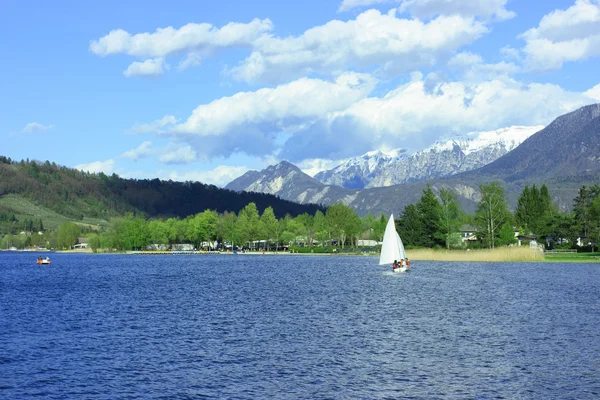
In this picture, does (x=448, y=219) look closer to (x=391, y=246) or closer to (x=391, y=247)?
(x=391, y=246)

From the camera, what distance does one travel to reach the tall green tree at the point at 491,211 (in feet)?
568

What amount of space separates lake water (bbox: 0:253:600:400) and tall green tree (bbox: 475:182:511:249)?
8560 centimetres

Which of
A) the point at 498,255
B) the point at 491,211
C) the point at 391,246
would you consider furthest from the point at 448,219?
the point at 391,246

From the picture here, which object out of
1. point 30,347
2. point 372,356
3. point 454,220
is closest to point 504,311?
point 372,356

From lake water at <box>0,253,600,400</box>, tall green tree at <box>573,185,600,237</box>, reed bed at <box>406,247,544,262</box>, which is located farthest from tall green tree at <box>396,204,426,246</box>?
lake water at <box>0,253,600,400</box>

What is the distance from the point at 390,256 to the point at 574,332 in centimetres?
8169

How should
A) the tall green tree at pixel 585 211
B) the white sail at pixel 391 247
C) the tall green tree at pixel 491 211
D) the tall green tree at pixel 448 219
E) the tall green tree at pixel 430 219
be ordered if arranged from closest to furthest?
the white sail at pixel 391 247
the tall green tree at pixel 491 211
the tall green tree at pixel 448 219
the tall green tree at pixel 585 211
the tall green tree at pixel 430 219

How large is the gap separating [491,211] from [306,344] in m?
134

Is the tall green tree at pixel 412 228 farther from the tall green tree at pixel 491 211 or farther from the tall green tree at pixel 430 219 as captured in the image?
the tall green tree at pixel 491 211

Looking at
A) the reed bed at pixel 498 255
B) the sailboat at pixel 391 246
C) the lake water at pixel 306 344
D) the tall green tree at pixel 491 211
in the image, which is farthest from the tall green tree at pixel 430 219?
the lake water at pixel 306 344

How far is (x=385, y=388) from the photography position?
3444cm

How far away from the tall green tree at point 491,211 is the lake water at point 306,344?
8560 centimetres

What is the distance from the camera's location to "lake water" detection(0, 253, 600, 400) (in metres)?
34.9

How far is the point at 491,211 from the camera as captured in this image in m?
172
